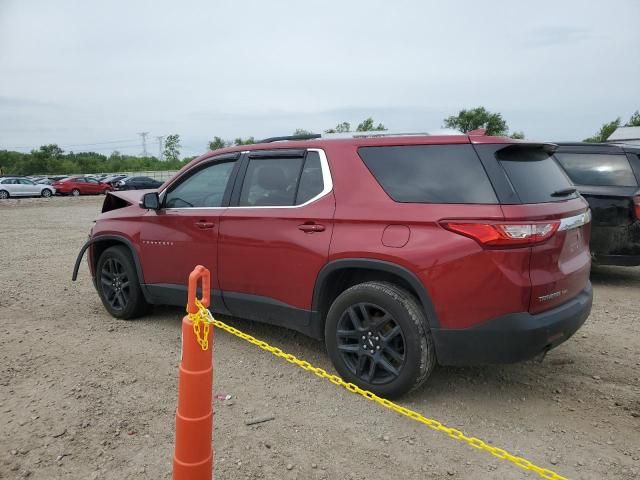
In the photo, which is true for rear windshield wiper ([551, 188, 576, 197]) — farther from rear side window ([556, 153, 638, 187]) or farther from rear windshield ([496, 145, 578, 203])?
rear side window ([556, 153, 638, 187])

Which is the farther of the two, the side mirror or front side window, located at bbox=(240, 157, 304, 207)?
the side mirror

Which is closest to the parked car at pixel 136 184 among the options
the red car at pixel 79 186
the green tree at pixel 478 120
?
the red car at pixel 79 186

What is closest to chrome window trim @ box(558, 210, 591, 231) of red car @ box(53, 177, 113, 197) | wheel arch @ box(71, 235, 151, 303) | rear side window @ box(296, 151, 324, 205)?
rear side window @ box(296, 151, 324, 205)

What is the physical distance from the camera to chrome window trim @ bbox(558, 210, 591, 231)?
122 inches

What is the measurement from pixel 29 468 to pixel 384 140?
2.80 meters

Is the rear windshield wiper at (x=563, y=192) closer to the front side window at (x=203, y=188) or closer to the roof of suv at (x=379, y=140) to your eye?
the roof of suv at (x=379, y=140)

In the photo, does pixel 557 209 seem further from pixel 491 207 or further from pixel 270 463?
pixel 270 463

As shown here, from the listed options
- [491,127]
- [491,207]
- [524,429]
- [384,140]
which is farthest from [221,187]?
[491,127]

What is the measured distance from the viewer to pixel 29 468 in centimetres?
263

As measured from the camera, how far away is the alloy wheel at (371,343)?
327 cm

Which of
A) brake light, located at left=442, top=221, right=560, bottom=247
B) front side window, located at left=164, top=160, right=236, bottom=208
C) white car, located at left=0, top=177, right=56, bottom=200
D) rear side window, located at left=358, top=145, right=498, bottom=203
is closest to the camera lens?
brake light, located at left=442, top=221, right=560, bottom=247

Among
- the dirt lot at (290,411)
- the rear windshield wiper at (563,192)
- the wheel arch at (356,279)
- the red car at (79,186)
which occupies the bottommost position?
the dirt lot at (290,411)

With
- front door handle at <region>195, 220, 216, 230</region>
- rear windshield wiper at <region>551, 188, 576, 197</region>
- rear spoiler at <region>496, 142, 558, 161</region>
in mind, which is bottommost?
front door handle at <region>195, 220, 216, 230</region>

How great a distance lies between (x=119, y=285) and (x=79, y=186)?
3243cm
